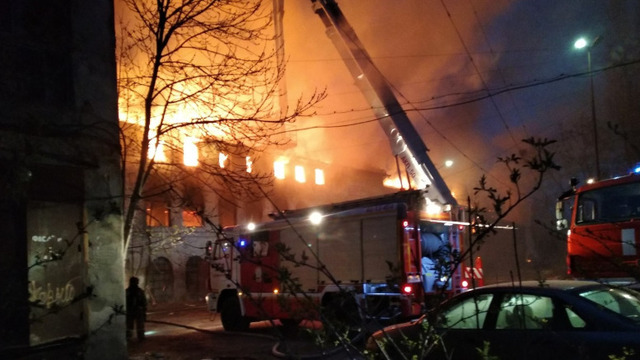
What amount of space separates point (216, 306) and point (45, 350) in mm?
6595

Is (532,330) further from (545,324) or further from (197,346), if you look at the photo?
(197,346)

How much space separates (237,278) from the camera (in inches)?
479

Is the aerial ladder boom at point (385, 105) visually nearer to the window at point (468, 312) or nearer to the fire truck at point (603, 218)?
the fire truck at point (603, 218)

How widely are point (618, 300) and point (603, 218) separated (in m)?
4.02

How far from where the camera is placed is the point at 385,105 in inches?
580

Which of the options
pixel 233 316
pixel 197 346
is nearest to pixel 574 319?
pixel 197 346

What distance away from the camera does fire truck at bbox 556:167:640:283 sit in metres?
7.54

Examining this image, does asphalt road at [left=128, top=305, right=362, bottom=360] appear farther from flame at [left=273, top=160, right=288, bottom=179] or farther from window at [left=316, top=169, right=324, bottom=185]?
window at [left=316, top=169, right=324, bottom=185]

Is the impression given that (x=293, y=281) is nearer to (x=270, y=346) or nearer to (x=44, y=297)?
(x=44, y=297)

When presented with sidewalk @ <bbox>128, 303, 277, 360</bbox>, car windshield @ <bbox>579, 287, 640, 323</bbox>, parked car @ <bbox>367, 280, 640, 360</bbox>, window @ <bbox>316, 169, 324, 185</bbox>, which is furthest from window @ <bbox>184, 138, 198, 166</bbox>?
window @ <bbox>316, 169, 324, 185</bbox>

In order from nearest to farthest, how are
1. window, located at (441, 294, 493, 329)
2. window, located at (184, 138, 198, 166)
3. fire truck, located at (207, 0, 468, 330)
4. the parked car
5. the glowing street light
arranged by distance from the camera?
the parked car, window, located at (441, 294, 493, 329), window, located at (184, 138, 198, 166), fire truck, located at (207, 0, 468, 330), the glowing street light

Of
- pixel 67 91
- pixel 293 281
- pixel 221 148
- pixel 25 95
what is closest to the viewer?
pixel 293 281

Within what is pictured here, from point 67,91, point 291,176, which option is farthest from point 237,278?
point 291,176

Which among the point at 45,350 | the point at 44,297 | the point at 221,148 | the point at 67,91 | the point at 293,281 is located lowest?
the point at 45,350
